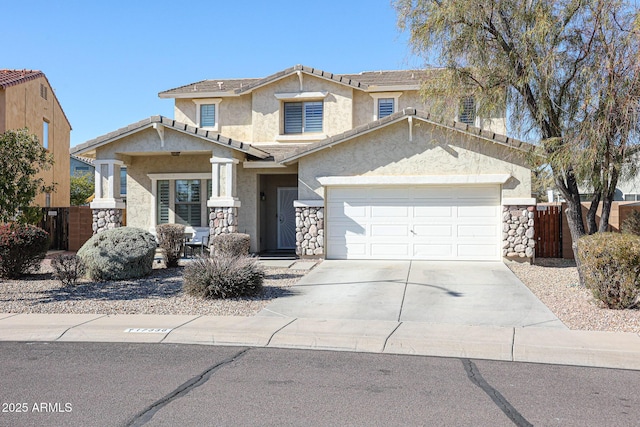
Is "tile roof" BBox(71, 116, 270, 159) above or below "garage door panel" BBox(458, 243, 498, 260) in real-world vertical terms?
above

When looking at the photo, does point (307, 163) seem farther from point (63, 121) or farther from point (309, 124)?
point (63, 121)

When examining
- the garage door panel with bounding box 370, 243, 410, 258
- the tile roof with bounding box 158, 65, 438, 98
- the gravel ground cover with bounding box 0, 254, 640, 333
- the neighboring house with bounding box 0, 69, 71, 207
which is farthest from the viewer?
Answer: the neighboring house with bounding box 0, 69, 71, 207

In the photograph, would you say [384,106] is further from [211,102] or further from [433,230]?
[211,102]

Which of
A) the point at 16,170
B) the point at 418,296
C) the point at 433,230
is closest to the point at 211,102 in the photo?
the point at 433,230

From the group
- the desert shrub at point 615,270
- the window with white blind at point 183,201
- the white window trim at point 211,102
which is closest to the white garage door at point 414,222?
the window with white blind at point 183,201

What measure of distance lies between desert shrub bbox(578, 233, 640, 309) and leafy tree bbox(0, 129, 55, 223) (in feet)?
35.3

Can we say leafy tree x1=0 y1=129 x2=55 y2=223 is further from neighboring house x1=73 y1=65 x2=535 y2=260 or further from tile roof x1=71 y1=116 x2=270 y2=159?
neighboring house x1=73 y1=65 x2=535 y2=260

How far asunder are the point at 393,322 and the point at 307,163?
8471 millimetres

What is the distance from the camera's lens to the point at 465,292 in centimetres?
1188

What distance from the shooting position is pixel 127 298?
37.3 feet

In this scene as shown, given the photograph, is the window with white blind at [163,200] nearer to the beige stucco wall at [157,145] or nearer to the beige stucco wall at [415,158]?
the beige stucco wall at [157,145]

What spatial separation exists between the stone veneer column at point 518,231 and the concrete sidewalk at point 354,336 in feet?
23.9

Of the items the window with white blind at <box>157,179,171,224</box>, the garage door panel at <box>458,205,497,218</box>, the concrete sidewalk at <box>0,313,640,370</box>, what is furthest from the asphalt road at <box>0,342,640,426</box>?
the window with white blind at <box>157,179,171,224</box>

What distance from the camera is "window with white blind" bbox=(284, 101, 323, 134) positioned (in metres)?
20.0
